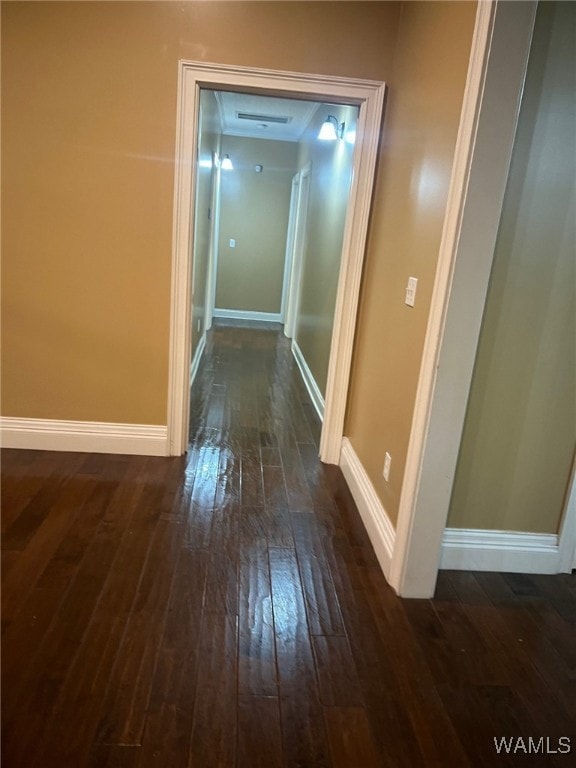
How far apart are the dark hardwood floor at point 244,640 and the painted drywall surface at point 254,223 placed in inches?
228

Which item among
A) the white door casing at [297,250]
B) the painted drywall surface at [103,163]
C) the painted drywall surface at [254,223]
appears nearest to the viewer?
the painted drywall surface at [103,163]

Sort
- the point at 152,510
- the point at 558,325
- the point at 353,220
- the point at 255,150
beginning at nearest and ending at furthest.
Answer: the point at 558,325 → the point at 152,510 → the point at 353,220 → the point at 255,150

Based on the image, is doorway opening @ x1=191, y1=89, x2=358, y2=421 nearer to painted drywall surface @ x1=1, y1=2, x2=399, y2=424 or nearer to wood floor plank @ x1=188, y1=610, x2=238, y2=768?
painted drywall surface @ x1=1, y1=2, x2=399, y2=424

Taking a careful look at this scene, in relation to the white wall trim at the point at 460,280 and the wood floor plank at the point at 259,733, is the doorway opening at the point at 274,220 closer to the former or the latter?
the white wall trim at the point at 460,280

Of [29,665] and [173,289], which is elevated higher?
[173,289]

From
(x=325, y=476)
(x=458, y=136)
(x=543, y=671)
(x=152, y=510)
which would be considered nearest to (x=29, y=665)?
(x=152, y=510)

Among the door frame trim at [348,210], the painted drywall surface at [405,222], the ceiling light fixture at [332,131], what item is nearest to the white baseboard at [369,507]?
the painted drywall surface at [405,222]

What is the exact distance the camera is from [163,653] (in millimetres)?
1695

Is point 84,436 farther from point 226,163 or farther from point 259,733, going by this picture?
point 226,163

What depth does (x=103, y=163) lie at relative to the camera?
2768mm

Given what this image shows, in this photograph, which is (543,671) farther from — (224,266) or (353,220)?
(224,266)

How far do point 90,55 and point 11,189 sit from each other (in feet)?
2.58

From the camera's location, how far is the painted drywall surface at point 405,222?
78.1 inches

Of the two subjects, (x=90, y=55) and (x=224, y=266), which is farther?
(x=224, y=266)
